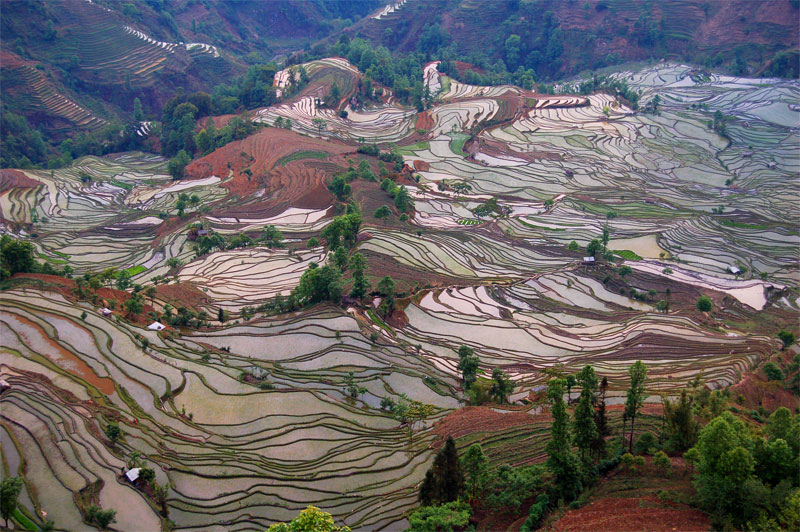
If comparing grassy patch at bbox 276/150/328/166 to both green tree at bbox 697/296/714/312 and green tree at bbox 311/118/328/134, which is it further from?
green tree at bbox 697/296/714/312

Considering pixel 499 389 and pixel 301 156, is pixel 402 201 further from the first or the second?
pixel 499 389

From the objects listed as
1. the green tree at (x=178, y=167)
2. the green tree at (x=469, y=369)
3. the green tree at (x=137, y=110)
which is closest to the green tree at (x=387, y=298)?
the green tree at (x=469, y=369)

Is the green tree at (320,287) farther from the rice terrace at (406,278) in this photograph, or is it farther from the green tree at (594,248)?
the green tree at (594,248)

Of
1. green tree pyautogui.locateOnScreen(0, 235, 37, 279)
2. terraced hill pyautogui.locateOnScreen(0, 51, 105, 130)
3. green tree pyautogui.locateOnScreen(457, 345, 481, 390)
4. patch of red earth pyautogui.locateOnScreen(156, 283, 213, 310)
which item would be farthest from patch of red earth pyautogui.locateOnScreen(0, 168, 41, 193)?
green tree pyautogui.locateOnScreen(457, 345, 481, 390)

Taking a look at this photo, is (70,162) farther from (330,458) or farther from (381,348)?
(330,458)

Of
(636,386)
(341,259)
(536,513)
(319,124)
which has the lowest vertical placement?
(536,513)

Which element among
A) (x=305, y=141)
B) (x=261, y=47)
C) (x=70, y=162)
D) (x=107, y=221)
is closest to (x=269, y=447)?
(x=107, y=221)

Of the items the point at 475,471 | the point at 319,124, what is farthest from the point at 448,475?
the point at 319,124
